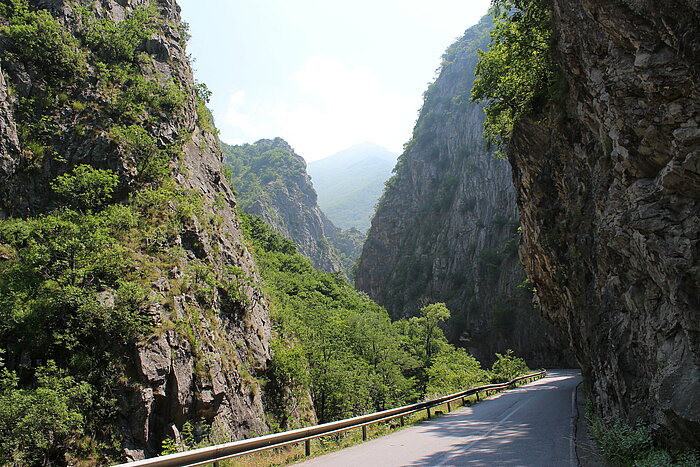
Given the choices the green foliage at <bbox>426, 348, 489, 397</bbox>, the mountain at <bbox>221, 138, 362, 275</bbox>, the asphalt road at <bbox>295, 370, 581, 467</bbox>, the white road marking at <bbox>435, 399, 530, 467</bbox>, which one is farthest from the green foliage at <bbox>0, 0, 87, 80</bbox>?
the mountain at <bbox>221, 138, 362, 275</bbox>

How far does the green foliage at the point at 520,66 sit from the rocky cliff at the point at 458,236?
2763 cm

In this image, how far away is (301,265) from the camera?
58.2m

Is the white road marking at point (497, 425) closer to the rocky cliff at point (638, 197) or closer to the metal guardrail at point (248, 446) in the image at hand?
the metal guardrail at point (248, 446)

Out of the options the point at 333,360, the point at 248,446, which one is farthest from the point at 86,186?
the point at 333,360

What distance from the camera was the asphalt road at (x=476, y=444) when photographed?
7.11 meters

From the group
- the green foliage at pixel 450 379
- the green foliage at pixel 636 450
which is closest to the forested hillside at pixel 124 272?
the green foliage at pixel 450 379

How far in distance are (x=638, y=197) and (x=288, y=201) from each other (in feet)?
412

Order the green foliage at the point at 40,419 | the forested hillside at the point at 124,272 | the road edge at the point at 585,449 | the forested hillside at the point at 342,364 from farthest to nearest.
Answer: the forested hillside at the point at 342,364 → the forested hillside at the point at 124,272 → the green foliage at the point at 40,419 → the road edge at the point at 585,449

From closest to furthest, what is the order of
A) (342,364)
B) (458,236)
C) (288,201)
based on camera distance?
1. (342,364)
2. (458,236)
3. (288,201)

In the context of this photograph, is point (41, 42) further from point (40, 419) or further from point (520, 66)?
point (520, 66)

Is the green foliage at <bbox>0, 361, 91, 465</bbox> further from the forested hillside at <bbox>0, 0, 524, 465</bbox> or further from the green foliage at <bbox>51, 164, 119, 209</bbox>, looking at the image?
the green foliage at <bbox>51, 164, 119, 209</bbox>

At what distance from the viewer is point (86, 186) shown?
14523 mm

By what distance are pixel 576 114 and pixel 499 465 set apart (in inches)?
422

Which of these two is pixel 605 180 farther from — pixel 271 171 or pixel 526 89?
pixel 271 171
